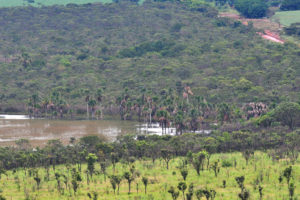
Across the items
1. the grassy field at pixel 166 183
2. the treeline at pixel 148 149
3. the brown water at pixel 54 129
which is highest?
the grassy field at pixel 166 183

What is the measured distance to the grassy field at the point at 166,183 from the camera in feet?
201

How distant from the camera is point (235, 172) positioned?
70.4 meters

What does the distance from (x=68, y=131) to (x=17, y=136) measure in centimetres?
1237

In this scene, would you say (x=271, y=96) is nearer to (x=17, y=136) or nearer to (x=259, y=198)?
(x=17, y=136)

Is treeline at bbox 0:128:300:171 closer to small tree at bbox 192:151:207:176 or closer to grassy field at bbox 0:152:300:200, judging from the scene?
grassy field at bbox 0:152:300:200

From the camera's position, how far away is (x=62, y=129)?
423ft

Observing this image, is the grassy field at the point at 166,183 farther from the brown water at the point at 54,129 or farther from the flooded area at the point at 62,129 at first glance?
the flooded area at the point at 62,129

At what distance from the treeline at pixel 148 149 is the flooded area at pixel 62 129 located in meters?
20.0

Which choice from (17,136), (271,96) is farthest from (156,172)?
(271,96)

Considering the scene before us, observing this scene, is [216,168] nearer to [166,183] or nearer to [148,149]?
[166,183]

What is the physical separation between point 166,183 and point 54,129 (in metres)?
67.1

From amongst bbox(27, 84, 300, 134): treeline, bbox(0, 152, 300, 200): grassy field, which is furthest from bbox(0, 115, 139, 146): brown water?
bbox(0, 152, 300, 200): grassy field

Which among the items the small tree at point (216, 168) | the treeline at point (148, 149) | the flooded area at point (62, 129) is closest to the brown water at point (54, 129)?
the flooded area at point (62, 129)

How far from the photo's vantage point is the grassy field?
6131 cm
